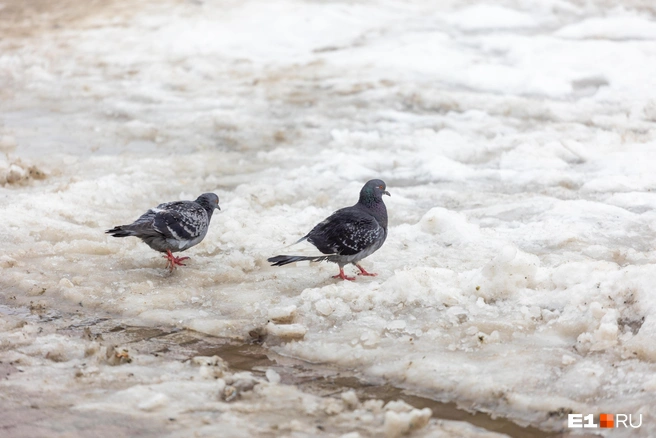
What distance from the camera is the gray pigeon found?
18.6 feet

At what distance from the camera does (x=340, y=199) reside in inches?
301

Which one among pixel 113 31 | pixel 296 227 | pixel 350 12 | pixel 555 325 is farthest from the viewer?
pixel 350 12

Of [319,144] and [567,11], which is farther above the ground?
[567,11]

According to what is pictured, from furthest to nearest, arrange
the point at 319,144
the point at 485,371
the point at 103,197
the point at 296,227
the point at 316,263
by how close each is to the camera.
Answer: the point at 319,144
the point at 103,197
the point at 296,227
the point at 316,263
the point at 485,371

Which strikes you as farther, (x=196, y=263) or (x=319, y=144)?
(x=319, y=144)

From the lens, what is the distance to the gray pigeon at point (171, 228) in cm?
566

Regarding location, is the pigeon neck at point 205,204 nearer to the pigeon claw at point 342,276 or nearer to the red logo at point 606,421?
the pigeon claw at point 342,276

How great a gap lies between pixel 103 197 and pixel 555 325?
496 cm

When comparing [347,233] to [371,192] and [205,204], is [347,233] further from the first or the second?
[205,204]

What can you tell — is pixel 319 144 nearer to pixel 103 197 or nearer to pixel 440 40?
pixel 103 197

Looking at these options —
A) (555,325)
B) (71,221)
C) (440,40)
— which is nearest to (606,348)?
(555,325)

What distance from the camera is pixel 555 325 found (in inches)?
180

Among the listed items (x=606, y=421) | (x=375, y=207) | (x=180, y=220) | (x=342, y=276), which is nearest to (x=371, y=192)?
(x=375, y=207)

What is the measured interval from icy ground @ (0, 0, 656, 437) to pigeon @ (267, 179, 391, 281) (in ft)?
0.79
